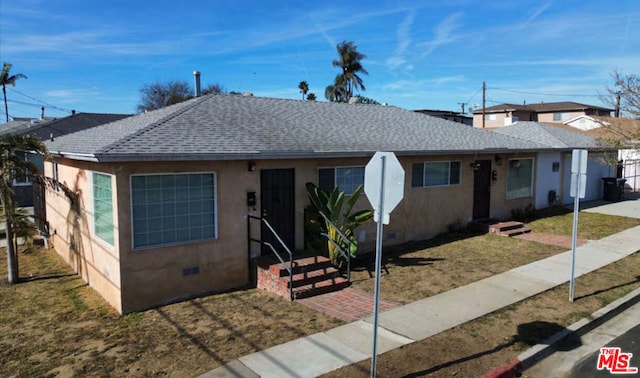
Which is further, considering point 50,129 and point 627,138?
point 50,129

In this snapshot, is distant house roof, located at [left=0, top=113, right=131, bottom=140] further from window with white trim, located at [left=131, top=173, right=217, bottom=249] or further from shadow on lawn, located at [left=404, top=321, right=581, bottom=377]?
shadow on lawn, located at [left=404, top=321, right=581, bottom=377]

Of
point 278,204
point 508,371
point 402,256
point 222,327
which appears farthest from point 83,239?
point 508,371

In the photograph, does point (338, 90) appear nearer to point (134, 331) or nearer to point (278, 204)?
point (278, 204)

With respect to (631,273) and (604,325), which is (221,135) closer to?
(604,325)

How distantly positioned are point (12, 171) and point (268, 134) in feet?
18.5

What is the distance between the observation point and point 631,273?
34.2 feet

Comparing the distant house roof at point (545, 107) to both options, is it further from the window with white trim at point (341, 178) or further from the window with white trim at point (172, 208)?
the window with white trim at point (172, 208)

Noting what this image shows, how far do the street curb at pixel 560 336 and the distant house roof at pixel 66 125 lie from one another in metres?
21.1

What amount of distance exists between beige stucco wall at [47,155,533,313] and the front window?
6342 mm

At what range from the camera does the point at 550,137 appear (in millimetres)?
21062

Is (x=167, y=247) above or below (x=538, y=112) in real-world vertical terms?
below

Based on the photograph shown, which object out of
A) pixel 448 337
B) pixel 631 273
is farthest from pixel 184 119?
pixel 631 273

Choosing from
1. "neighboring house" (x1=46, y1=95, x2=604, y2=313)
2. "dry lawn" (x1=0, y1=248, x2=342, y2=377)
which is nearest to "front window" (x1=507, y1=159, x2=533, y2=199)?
"neighboring house" (x1=46, y1=95, x2=604, y2=313)

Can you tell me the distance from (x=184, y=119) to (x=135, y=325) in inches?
198
